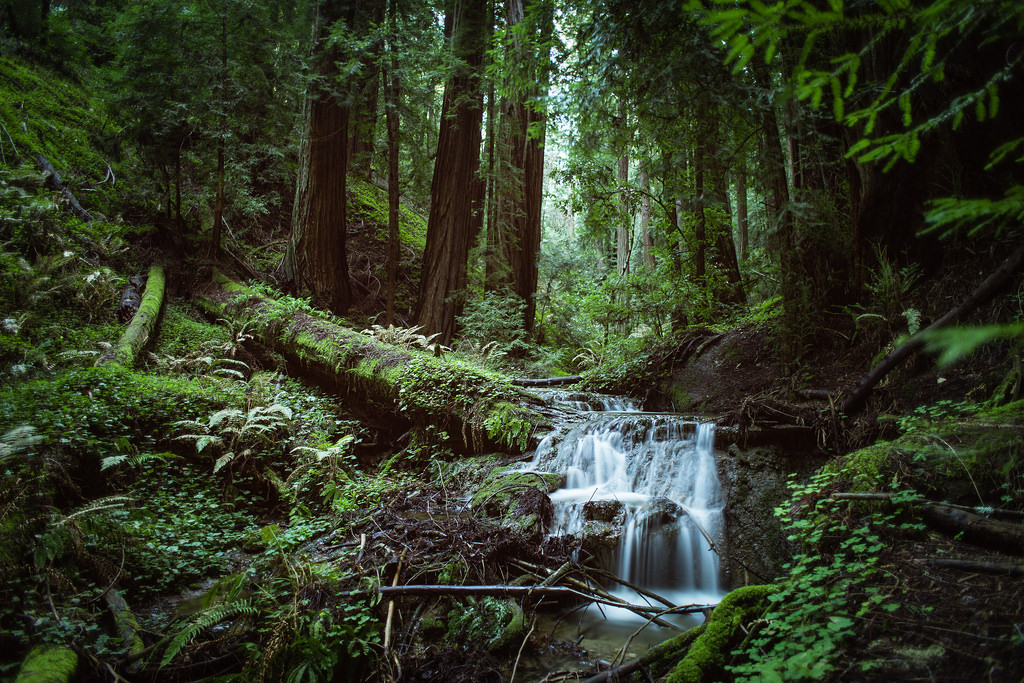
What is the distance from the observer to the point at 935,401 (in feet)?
13.9

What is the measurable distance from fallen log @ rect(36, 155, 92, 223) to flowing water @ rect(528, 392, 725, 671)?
10.4m

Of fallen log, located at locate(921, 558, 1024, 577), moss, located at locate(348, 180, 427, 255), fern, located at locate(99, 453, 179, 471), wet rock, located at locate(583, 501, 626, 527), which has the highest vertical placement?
moss, located at locate(348, 180, 427, 255)

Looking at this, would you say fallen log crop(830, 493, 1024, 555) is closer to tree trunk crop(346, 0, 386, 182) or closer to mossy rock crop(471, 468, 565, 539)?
mossy rock crop(471, 468, 565, 539)

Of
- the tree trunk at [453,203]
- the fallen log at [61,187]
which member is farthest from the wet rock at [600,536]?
the fallen log at [61,187]

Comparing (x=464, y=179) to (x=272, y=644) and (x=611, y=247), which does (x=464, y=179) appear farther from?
(x=611, y=247)

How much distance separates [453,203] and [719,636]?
928 centimetres

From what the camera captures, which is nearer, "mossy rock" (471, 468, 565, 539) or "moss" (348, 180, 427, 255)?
"mossy rock" (471, 468, 565, 539)

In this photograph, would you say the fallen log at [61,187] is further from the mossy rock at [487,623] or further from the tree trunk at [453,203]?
the mossy rock at [487,623]

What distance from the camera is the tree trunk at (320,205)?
10.2m

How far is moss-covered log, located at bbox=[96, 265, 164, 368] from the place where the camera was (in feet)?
21.4

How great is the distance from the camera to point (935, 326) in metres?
4.25

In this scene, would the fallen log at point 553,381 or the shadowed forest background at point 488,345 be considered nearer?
the shadowed forest background at point 488,345

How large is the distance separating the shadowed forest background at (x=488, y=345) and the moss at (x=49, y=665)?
38 mm

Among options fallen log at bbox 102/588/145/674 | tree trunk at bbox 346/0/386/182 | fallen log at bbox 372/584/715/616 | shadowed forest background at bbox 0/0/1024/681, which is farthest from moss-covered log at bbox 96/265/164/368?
fallen log at bbox 372/584/715/616
